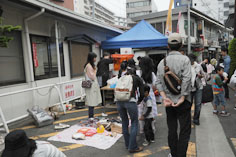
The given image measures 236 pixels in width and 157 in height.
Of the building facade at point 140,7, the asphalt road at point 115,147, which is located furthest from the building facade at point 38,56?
the building facade at point 140,7

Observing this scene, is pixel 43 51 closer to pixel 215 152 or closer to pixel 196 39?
pixel 215 152

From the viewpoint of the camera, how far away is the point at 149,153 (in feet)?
10.9

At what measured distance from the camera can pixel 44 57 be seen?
6.58 meters

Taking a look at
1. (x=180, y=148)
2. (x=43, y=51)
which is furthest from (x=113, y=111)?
(x=180, y=148)

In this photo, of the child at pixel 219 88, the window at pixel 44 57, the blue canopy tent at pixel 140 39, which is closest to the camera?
the child at pixel 219 88

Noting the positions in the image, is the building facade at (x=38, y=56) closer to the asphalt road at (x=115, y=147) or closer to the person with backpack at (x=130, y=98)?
the asphalt road at (x=115, y=147)

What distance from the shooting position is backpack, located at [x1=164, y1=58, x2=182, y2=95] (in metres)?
2.51

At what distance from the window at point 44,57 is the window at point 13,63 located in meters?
0.43

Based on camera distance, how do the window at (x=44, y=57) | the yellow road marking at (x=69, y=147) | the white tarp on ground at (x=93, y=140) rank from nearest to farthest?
1. the yellow road marking at (x=69, y=147)
2. the white tarp on ground at (x=93, y=140)
3. the window at (x=44, y=57)

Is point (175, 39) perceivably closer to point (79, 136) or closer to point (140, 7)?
point (79, 136)

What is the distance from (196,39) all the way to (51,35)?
20.2 metres

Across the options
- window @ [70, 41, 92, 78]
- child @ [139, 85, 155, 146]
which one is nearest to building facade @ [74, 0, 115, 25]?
window @ [70, 41, 92, 78]

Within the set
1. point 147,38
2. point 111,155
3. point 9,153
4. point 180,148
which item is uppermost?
point 147,38

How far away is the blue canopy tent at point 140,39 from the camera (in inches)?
310
